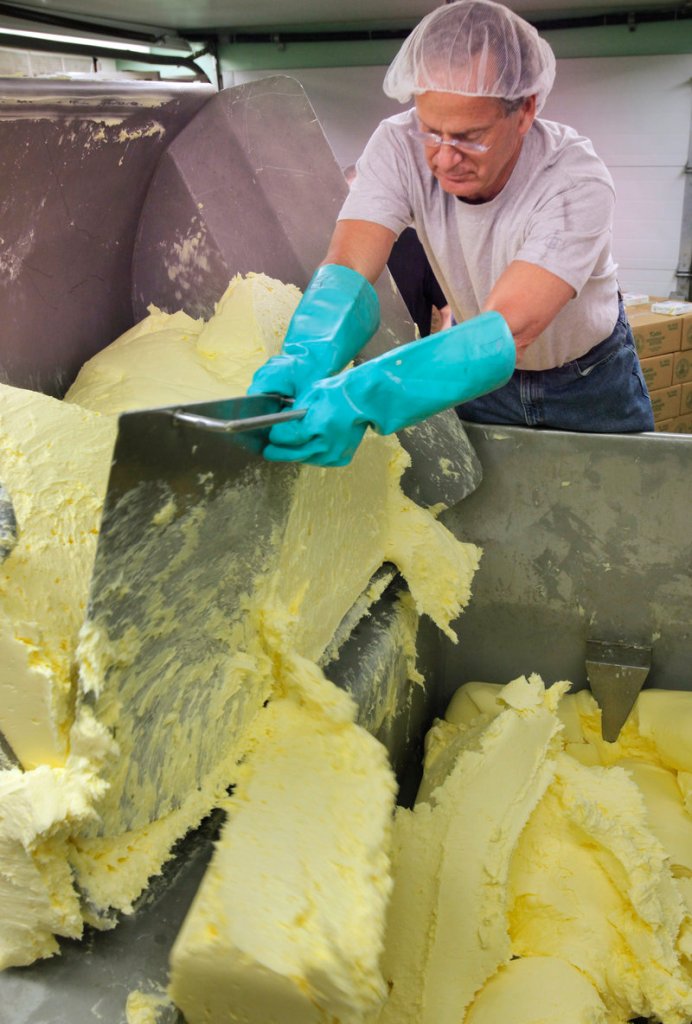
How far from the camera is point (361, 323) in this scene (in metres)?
1.44

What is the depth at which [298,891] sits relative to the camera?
0.89 metres

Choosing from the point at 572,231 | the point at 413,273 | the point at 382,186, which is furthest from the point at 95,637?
the point at 413,273

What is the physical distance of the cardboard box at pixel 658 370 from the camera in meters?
3.58

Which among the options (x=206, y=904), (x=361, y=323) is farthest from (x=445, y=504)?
(x=206, y=904)

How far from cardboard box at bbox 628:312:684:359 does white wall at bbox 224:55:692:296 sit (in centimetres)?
132

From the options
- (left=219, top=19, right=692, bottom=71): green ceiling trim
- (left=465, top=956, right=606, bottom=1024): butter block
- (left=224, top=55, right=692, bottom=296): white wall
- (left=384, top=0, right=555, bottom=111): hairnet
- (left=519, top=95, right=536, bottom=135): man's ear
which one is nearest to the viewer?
(left=465, top=956, right=606, bottom=1024): butter block

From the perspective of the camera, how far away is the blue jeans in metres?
1.72

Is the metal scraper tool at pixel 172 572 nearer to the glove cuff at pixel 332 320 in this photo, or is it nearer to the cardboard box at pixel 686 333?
the glove cuff at pixel 332 320

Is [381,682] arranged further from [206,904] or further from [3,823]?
[3,823]

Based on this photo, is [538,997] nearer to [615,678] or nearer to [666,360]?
[615,678]

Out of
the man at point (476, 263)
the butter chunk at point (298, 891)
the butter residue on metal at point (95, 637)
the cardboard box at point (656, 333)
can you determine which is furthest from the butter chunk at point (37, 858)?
the cardboard box at point (656, 333)

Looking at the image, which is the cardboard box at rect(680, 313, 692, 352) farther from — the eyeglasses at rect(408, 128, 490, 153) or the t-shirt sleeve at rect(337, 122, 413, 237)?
the eyeglasses at rect(408, 128, 490, 153)

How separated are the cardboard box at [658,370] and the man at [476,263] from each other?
185 centimetres

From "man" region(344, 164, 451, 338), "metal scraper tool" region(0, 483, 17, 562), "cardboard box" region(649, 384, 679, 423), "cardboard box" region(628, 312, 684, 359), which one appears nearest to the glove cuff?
"metal scraper tool" region(0, 483, 17, 562)
